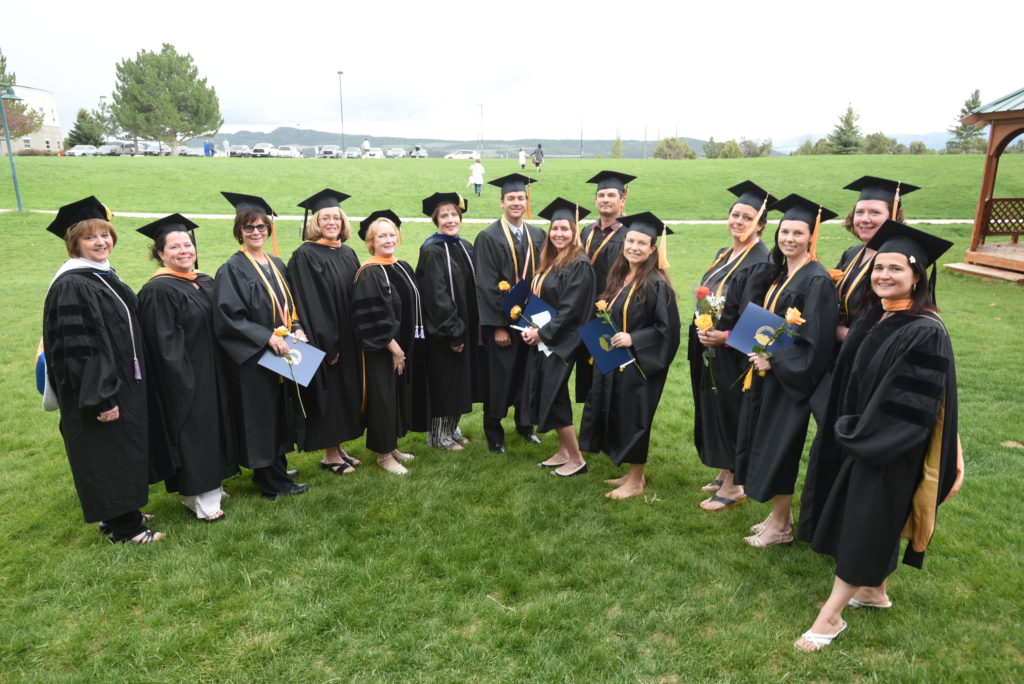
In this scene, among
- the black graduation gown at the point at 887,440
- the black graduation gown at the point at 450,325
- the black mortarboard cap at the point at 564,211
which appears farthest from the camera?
the black graduation gown at the point at 450,325

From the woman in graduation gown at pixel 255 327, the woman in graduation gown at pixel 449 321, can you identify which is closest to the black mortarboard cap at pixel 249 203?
the woman in graduation gown at pixel 255 327

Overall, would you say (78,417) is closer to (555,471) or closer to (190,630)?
(190,630)

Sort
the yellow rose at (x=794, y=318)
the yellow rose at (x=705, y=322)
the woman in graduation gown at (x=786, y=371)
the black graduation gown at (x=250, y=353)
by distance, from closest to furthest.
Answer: the yellow rose at (x=794, y=318)
the woman in graduation gown at (x=786, y=371)
the yellow rose at (x=705, y=322)
the black graduation gown at (x=250, y=353)

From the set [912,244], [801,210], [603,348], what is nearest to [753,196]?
[801,210]

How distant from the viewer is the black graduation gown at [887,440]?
9.84 ft

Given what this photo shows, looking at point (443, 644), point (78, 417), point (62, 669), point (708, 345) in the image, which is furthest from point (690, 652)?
point (78, 417)

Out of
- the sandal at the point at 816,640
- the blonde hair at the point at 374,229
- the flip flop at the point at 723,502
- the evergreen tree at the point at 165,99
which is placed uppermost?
the evergreen tree at the point at 165,99

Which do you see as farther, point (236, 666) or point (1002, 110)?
point (1002, 110)

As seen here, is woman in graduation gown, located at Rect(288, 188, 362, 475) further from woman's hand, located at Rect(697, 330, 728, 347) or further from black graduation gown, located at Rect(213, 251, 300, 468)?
woman's hand, located at Rect(697, 330, 728, 347)

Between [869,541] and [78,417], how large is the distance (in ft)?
14.9

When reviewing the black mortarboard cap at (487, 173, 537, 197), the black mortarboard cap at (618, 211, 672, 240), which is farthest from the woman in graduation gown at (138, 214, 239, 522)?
the black mortarboard cap at (618, 211, 672, 240)

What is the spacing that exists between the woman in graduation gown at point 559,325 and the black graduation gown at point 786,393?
138 cm

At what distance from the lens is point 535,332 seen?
538 centimetres

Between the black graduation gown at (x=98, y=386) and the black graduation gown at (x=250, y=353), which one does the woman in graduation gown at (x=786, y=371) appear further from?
the black graduation gown at (x=98, y=386)
